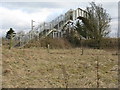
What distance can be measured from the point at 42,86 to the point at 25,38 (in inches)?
783

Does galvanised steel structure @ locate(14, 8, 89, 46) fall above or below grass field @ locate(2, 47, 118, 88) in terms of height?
above

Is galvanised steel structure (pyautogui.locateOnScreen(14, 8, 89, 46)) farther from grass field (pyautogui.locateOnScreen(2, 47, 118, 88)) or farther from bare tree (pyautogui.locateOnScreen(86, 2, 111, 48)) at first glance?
grass field (pyautogui.locateOnScreen(2, 47, 118, 88))

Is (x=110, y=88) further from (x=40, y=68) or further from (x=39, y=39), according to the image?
(x=39, y=39)

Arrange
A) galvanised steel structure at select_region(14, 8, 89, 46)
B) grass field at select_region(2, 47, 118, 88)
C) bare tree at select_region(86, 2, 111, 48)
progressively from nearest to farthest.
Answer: grass field at select_region(2, 47, 118, 88), galvanised steel structure at select_region(14, 8, 89, 46), bare tree at select_region(86, 2, 111, 48)

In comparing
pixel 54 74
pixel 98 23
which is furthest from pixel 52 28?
pixel 54 74

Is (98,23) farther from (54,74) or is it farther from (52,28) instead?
(54,74)

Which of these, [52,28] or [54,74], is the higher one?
[52,28]

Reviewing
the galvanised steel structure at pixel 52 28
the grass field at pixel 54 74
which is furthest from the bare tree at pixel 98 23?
the grass field at pixel 54 74

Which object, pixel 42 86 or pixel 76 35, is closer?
pixel 42 86

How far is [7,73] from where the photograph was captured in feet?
39.8

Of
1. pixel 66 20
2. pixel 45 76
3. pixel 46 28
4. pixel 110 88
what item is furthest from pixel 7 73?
pixel 66 20

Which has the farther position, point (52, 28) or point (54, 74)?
point (52, 28)

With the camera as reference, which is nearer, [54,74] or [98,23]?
[54,74]

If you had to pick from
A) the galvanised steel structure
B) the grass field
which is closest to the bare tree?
the galvanised steel structure
